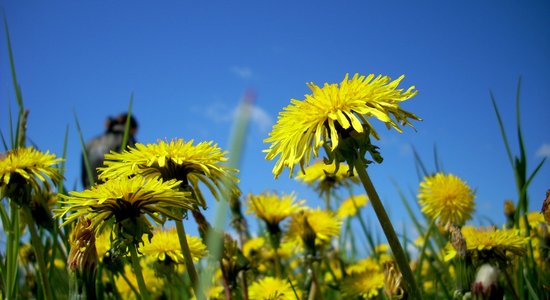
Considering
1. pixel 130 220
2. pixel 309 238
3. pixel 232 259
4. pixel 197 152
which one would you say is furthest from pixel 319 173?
pixel 130 220

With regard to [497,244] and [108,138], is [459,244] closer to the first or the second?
[497,244]

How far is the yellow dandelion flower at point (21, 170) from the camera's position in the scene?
6.47 feet

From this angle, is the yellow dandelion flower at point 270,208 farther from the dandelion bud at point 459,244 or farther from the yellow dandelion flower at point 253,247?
the dandelion bud at point 459,244

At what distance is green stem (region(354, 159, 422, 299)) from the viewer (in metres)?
1.32

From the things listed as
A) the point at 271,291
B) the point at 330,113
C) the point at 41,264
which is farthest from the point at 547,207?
the point at 41,264

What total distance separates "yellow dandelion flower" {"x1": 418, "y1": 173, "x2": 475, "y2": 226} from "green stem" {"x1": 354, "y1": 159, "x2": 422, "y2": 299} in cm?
129

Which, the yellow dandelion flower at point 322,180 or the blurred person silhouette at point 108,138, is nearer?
the yellow dandelion flower at point 322,180

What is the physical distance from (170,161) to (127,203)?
0.25 meters

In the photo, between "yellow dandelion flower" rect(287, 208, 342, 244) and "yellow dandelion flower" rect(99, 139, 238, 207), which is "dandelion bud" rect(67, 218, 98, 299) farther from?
"yellow dandelion flower" rect(287, 208, 342, 244)

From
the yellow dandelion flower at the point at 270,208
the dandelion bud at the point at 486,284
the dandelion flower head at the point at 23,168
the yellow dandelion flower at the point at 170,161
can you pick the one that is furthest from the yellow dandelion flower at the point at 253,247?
the dandelion bud at the point at 486,284

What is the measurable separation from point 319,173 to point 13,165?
6.95 ft

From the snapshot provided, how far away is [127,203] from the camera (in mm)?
1407

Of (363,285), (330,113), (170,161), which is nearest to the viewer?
(330,113)

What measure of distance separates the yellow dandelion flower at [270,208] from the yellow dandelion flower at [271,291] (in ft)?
1.63
